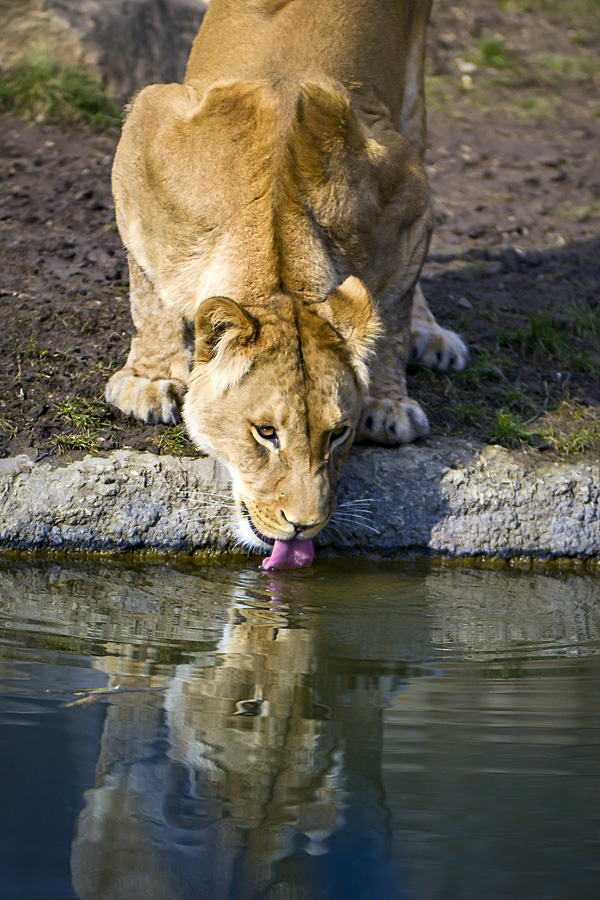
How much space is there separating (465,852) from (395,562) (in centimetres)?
227

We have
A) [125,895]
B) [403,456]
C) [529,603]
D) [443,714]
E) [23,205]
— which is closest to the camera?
[125,895]

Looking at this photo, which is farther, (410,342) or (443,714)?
(410,342)

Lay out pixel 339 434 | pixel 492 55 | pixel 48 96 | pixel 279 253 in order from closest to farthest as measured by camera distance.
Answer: pixel 339 434, pixel 279 253, pixel 48 96, pixel 492 55

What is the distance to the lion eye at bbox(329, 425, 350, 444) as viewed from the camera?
3.86m

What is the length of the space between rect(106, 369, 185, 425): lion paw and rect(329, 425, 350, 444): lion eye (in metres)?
0.91

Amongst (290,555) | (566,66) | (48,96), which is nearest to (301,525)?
(290,555)

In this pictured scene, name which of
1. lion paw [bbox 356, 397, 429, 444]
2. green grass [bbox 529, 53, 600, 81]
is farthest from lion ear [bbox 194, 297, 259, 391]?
green grass [bbox 529, 53, 600, 81]

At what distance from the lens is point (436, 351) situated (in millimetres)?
5301

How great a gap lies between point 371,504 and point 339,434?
0.50 meters

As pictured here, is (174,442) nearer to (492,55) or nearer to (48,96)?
(48,96)

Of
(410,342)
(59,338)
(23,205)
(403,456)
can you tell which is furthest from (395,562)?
(23,205)

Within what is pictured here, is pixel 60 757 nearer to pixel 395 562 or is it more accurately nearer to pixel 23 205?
pixel 395 562

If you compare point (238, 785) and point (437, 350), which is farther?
point (437, 350)

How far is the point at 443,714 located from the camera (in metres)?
2.66
